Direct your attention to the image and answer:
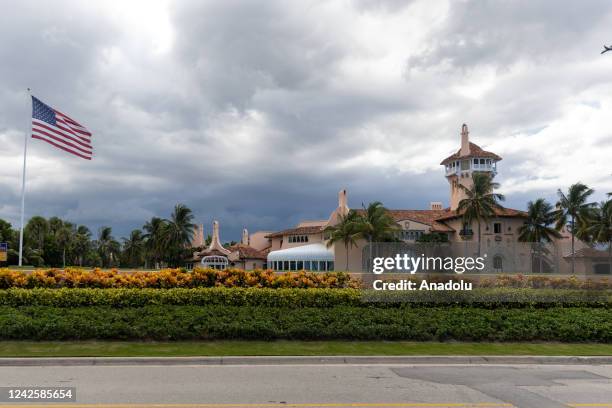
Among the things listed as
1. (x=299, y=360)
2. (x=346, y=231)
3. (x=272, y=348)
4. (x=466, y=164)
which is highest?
(x=466, y=164)

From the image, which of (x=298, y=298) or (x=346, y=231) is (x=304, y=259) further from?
(x=298, y=298)

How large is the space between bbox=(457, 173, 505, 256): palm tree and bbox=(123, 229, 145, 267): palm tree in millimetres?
58151

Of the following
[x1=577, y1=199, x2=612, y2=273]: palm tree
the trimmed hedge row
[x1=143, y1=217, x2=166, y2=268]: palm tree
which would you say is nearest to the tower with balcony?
[x1=577, y1=199, x2=612, y2=273]: palm tree

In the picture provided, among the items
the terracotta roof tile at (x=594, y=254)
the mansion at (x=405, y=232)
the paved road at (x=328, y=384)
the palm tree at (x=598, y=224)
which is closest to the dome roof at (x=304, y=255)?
the mansion at (x=405, y=232)

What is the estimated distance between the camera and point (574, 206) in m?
65.7

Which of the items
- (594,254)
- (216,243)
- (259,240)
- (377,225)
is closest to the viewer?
(594,254)

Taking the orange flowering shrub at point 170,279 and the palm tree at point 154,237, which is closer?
the orange flowering shrub at point 170,279

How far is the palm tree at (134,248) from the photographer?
3809 inches

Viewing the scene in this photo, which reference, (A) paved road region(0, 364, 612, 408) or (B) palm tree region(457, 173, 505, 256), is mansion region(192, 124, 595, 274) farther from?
(A) paved road region(0, 364, 612, 408)

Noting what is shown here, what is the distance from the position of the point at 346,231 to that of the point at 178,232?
34506 mm

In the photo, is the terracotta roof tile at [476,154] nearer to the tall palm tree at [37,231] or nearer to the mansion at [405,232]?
the mansion at [405,232]

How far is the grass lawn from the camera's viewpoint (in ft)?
37.3

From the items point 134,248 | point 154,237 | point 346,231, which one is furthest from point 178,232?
point 346,231

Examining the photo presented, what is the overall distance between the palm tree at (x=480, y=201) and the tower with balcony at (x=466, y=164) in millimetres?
6091
